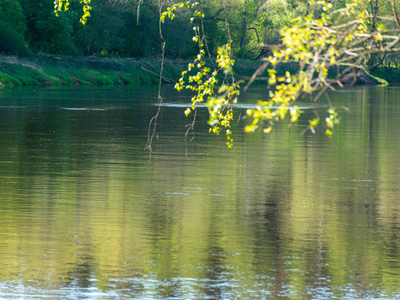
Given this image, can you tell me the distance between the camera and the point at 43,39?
80.4 m

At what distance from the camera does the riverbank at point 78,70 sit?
215 ft

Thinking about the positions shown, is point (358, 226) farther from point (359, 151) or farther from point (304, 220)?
point (359, 151)

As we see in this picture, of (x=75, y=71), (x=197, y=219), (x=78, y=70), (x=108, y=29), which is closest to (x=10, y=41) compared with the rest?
(x=75, y=71)

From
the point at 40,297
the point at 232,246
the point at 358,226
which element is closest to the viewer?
the point at 40,297

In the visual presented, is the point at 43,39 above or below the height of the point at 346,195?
above

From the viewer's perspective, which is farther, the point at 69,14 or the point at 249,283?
the point at 69,14

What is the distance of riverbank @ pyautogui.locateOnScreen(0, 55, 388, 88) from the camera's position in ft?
215

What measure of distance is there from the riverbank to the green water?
37356 millimetres

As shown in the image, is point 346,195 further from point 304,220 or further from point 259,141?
point 259,141

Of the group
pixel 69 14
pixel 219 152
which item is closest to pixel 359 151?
pixel 219 152

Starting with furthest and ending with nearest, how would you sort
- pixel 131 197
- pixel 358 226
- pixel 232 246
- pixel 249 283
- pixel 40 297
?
pixel 131 197, pixel 358 226, pixel 232 246, pixel 249 283, pixel 40 297

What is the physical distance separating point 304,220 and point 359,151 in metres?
11.3

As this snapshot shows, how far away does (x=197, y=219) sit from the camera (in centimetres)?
1309

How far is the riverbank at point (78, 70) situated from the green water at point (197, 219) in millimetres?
37356
